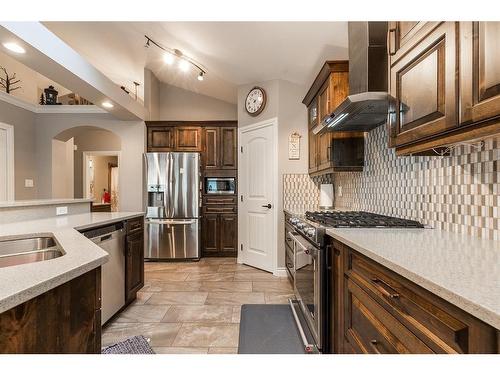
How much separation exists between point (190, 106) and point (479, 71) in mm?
5324

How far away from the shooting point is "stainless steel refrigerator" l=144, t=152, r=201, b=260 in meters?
4.44

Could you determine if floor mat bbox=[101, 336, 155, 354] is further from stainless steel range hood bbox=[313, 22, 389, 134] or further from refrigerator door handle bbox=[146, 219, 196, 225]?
refrigerator door handle bbox=[146, 219, 196, 225]

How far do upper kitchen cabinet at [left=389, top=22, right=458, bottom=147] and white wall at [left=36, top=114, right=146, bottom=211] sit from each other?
4084 millimetres

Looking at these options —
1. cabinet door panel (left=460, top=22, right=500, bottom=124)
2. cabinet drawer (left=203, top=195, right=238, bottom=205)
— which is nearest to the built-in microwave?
cabinet drawer (left=203, top=195, right=238, bottom=205)

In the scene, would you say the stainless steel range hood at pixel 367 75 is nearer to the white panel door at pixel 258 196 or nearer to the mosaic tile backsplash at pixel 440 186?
the mosaic tile backsplash at pixel 440 186

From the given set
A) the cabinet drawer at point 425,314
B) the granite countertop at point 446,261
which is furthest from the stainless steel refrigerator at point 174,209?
the cabinet drawer at point 425,314

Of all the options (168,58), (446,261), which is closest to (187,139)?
(168,58)

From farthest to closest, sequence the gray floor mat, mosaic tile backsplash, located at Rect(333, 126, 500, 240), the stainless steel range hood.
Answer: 1. the gray floor mat
2. the stainless steel range hood
3. mosaic tile backsplash, located at Rect(333, 126, 500, 240)

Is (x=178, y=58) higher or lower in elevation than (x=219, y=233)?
higher

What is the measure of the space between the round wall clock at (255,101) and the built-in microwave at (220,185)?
126 centimetres

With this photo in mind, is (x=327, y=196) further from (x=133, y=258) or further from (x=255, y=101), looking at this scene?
(x=133, y=258)

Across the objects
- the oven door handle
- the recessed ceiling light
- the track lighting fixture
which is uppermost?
the track lighting fixture

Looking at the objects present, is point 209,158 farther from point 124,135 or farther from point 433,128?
point 433,128

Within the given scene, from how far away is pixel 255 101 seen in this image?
3959mm
